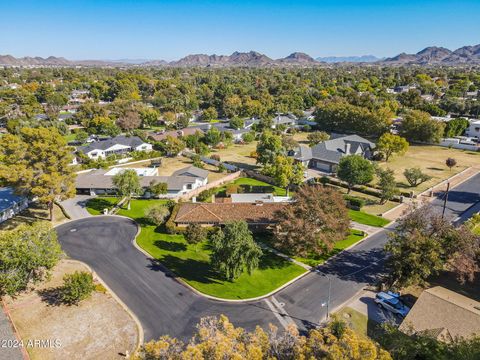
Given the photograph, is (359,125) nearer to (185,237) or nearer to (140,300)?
(185,237)

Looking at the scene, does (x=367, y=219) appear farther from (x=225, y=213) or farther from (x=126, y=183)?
(x=126, y=183)

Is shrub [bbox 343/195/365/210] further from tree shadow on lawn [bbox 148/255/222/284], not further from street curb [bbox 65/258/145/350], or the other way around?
street curb [bbox 65/258/145/350]

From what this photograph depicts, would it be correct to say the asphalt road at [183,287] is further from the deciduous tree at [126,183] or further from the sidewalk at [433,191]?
the sidewalk at [433,191]

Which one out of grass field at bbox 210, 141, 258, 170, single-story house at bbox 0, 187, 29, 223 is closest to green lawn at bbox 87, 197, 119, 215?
single-story house at bbox 0, 187, 29, 223

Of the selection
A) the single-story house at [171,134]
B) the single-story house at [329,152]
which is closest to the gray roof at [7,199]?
the single-story house at [171,134]

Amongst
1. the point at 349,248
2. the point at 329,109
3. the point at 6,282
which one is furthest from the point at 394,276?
the point at 329,109

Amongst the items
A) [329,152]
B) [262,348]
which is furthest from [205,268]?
[329,152]

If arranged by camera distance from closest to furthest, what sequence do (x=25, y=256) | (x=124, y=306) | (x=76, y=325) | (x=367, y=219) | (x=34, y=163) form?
1. (x=76, y=325)
2. (x=25, y=256)
3. (x=124, y=306)
4. (x=34, y=163)
5. (x=367, y=219)
